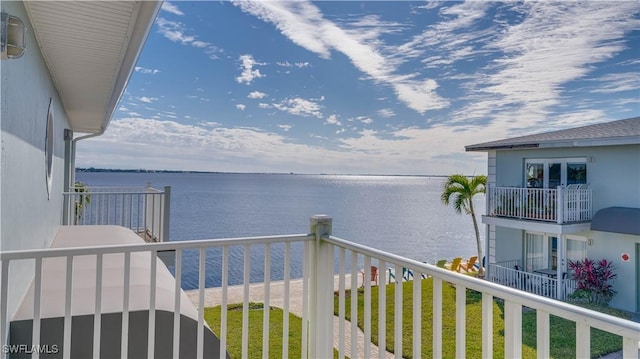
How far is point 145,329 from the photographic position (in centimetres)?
224

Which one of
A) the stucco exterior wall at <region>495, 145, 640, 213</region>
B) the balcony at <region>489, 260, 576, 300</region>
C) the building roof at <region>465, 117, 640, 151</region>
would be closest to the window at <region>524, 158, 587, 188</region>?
the stucco exterior wall at <region>495, 145, 640, 213</region>

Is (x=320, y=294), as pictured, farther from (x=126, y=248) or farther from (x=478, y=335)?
(x=478, y=335)

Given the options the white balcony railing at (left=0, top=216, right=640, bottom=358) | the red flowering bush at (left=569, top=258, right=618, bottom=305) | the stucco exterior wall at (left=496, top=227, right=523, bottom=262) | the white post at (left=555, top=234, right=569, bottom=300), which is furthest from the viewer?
the stucco exterior wall at (left=496, top=227, right=523, bottom=262)

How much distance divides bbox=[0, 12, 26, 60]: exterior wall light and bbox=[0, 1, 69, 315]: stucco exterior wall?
153mm

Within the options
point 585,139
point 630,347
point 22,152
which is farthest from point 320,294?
point 585,139

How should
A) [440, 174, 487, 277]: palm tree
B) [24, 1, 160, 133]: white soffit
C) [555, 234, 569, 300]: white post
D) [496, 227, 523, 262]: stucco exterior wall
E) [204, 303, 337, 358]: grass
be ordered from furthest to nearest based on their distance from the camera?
1. [440, 174, 487, 277]: palm tree
2. [496, 227, 523, 262]: stucco exterior wall
3. [555, 234, 569, 300]: white post
4. [204, 303, 337, 358]: grass
5. [24, 1, 160, 133]: white soffit

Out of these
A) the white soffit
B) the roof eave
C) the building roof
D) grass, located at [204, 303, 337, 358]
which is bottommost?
grass, located at [204, 303, 337, 358]

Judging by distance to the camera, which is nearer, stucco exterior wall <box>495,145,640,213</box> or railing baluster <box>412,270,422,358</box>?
railing baluster <box>412,270,422,358</box>

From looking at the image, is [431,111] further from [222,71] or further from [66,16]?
[66,16]

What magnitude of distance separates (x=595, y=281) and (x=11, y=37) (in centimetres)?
1146

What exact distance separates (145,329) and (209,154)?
1560 inches

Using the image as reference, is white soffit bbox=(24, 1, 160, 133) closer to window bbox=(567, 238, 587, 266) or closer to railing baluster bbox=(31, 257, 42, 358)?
railing baluster bbox=(31, 257, 42, 358)

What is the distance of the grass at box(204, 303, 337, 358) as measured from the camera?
6.20m

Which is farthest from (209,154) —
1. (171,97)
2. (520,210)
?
(520,210)
